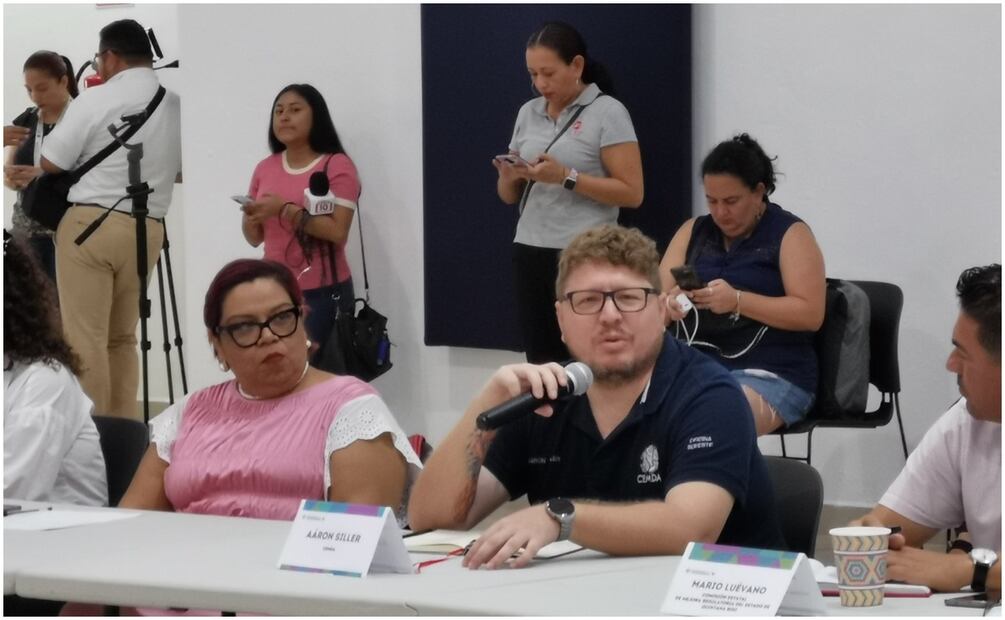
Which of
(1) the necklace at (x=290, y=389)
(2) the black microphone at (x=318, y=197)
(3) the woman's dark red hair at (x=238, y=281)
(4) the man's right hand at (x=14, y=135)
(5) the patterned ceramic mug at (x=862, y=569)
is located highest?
(4) the man's right hand at (x=14, y=135)

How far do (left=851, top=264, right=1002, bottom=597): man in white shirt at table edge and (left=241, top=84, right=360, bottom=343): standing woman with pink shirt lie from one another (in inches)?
128

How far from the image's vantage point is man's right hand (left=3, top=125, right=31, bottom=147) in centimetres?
623

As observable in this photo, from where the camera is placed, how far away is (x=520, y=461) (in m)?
2.77

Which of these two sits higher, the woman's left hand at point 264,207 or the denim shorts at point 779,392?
the woman's left hand at point 264,207

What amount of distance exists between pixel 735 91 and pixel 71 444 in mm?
2962

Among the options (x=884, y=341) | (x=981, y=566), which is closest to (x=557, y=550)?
(x=981, y=566)

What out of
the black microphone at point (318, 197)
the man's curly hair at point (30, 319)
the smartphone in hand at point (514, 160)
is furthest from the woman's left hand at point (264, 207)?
the man's curly hair at point (30, 319)

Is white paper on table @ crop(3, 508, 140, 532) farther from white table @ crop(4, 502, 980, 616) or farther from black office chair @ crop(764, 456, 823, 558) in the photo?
black office chair @ crop(764, 456, 823, 558)

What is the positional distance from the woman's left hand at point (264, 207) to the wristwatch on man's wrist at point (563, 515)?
11.6 ft

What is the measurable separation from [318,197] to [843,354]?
2166 millimetres

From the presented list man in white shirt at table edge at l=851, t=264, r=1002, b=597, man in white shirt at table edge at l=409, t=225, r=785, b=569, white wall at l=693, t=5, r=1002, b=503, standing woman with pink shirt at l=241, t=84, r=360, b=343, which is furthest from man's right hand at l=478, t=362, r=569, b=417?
standing woman with pink shirt at l=241, t=84, r=360, b=343

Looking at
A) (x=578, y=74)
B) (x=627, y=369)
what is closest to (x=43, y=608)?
(x=627, y=369)

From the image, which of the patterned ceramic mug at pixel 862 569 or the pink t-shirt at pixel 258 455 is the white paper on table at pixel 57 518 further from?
the patterned ceramic mug at pixel 862 569

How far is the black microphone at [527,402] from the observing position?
2406mm
